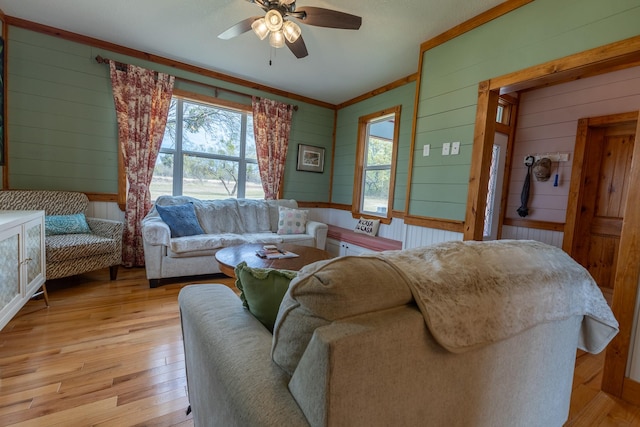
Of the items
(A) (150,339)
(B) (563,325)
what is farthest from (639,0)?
(A) (150,339)

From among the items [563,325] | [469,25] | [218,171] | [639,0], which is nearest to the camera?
[563,325]

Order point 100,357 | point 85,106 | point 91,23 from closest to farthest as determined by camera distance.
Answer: point 100,357 < point 91,23 < point 85,106

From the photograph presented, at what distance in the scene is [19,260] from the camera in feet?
6.40

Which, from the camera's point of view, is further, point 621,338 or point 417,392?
point 621,338

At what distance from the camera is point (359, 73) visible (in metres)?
3.56

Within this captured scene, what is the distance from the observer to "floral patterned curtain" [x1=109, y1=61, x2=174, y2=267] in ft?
10.6

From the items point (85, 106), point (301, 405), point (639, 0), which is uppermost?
point (639, 0)

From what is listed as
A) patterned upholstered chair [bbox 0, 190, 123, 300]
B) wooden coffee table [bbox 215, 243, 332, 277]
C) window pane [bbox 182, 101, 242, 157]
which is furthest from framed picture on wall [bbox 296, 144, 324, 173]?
patterned upholstered chair [bbox 0, 190, 123, 300]

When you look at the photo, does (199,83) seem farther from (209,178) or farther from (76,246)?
(76,246)

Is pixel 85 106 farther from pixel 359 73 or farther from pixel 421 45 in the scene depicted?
pixel 421 45

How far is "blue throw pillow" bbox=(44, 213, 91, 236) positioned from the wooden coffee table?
1704mm

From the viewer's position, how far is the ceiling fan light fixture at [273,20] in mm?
2004

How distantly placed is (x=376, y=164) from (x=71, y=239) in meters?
3.69

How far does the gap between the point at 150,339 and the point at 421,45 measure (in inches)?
135
